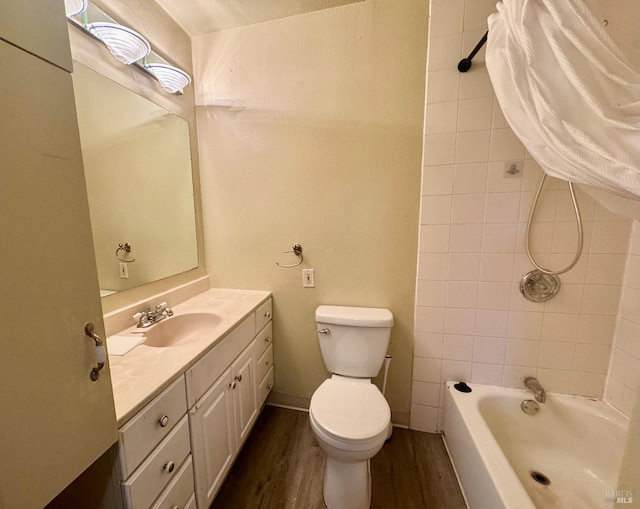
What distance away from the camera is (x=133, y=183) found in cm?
123

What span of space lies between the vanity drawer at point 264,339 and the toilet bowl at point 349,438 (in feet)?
1.40

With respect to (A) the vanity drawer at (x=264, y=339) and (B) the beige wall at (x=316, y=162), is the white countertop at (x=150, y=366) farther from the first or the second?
→ (B) the beige wall at (x=316, y=162)

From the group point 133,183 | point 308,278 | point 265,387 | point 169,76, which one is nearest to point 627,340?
point 308,278

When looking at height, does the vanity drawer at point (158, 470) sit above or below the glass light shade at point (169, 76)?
below

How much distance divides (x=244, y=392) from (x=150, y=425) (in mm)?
619

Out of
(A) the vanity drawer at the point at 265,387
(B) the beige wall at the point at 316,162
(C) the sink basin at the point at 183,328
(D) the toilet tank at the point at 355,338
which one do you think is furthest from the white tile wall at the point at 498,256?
(C) the sink basin at the point at 183,328

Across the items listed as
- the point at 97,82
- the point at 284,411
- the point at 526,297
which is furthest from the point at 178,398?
the point at 526,297

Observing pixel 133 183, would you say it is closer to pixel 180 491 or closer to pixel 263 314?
pixel 263 314

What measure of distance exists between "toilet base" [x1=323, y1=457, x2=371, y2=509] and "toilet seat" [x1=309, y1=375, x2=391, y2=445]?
0.57 ft

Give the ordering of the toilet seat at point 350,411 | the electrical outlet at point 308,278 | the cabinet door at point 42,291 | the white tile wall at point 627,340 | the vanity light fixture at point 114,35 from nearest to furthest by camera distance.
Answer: the cabinet door at point 42,291 < the vanity light fixture at point 114,35 < the toilet seat at point 350,411 < the white tile wall at point 627,340 < the electrical outlet at point 308,278

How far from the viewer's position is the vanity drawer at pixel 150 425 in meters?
0.67

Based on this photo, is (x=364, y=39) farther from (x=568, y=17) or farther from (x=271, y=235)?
(x=271, y=235)

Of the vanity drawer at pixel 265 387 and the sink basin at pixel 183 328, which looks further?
the vanity drawer at pixel 265 387

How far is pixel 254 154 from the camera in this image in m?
1.57
